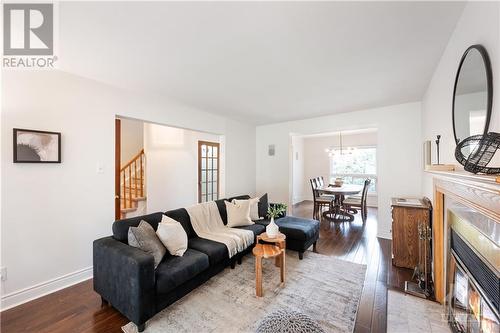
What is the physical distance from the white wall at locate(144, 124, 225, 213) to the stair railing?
0.27 m

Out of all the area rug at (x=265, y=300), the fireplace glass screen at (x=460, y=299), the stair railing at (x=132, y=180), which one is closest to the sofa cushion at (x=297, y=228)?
the area rug at (x=265, y=300)

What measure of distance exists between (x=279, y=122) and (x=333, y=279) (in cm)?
368

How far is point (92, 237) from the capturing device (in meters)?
2.58

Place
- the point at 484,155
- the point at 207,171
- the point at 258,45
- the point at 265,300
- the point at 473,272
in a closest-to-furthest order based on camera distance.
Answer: the point at 484,155
the point at 473,272
the point at 258,45
the point at 265,300
the point at 207,171

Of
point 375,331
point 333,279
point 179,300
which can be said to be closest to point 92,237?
point 179,300

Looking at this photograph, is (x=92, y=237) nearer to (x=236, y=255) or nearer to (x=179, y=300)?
(x=179, y=300)

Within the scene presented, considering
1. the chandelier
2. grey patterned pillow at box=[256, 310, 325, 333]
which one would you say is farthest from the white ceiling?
the chandelier

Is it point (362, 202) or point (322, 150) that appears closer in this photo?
point (362, 202)

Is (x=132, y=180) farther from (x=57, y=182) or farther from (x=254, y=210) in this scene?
(x=254, y=210)

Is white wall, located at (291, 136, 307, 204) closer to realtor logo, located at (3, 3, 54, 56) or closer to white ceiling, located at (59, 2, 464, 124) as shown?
white ceiling, located at (59, 2, 464, 124)

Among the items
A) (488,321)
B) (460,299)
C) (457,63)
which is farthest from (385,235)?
(457,63)

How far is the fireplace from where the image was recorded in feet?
3.39

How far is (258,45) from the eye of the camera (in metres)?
1.85

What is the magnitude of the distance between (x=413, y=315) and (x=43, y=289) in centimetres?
375
